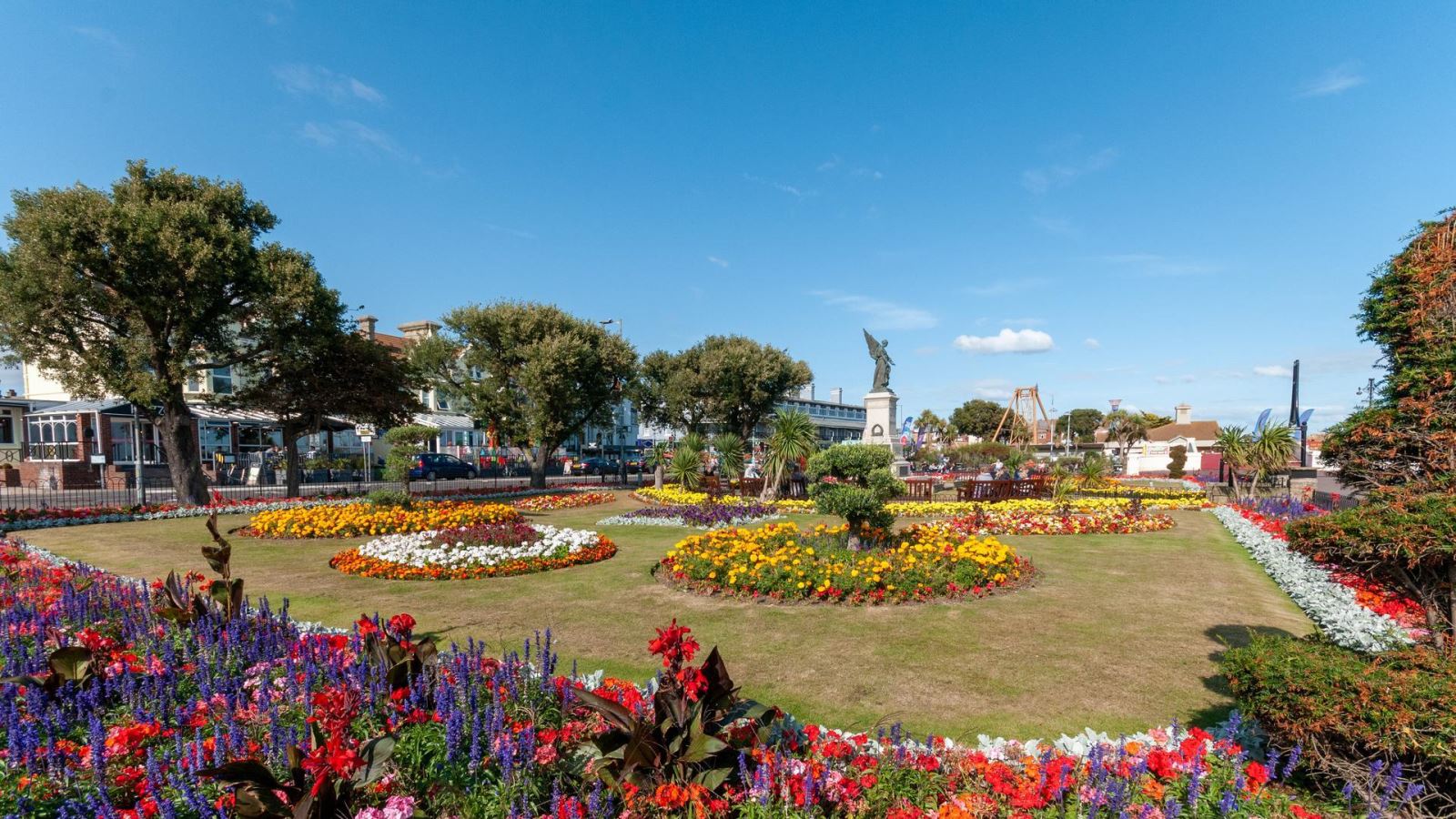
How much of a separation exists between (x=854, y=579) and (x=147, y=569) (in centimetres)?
1122

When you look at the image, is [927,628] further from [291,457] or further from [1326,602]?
[291,457]

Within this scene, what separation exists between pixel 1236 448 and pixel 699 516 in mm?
18270

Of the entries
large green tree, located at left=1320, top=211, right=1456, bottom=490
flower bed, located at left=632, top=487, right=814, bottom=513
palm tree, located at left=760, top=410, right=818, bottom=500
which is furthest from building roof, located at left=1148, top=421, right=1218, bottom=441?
large green tree, located at left=1320, top=211, right=1456, bottom=490

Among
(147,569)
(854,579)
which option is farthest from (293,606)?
(854,579)

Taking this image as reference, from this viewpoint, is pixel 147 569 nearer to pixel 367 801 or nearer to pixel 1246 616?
pixel 367 801

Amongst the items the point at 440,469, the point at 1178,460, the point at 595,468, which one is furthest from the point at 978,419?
the point at 440,469

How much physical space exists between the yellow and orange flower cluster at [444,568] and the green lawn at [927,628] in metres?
0.29

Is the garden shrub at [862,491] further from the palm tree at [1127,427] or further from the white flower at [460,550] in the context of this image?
the palm tree at [1127,427]

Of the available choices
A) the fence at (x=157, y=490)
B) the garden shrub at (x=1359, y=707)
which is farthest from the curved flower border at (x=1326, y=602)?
the fence at (x=157, y=490)

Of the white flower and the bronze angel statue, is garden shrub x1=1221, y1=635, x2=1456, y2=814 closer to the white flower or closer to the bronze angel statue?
the white flower

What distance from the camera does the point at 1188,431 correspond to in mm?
70250

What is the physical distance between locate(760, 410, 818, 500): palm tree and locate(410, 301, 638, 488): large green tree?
10.6 metres

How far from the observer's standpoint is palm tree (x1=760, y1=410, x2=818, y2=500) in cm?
1998

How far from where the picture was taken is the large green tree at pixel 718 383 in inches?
1426
